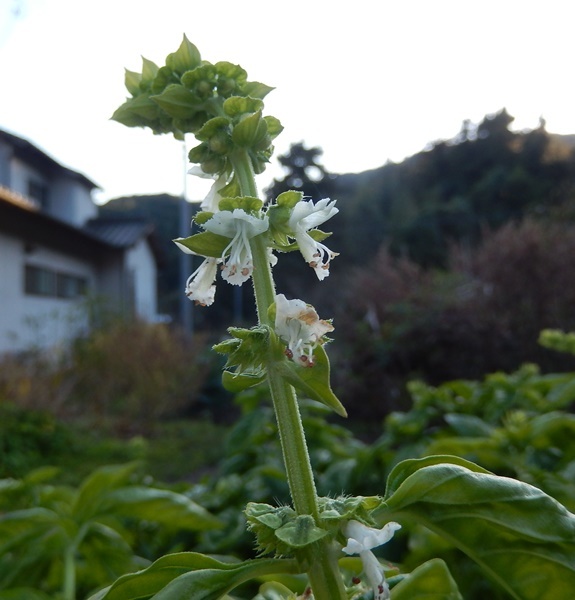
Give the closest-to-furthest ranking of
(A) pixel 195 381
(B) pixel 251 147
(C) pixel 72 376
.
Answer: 1. (B) pixel 251 147
2. (C) pixel 72 376
3. (A) pixel 195 381

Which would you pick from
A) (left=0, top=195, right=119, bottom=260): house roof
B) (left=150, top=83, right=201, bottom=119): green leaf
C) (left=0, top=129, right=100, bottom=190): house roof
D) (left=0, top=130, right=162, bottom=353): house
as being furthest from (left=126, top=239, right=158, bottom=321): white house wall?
(left=150, top=83, right=201, bottom=119): green leaf

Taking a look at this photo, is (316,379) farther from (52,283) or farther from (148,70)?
(52,283)

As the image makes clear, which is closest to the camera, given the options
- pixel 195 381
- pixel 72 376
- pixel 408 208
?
pixel 72 376

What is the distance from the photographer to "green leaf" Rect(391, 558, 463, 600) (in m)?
0.58

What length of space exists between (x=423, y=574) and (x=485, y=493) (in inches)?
5.5

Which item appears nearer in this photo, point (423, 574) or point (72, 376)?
point (423, 574)

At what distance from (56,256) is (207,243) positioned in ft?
40.9

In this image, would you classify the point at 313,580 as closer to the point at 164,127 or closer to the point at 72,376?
the point at 164,127

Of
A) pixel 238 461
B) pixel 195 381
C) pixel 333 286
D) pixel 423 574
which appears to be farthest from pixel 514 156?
pixel 423 574

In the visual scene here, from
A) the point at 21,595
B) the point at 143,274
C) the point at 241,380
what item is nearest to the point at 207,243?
the point at 241,380

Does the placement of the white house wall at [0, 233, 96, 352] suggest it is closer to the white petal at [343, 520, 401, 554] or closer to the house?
the house

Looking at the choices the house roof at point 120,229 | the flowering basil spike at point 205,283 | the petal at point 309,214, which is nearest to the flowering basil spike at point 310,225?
the petal at point 309,214

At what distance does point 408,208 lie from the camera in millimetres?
16047

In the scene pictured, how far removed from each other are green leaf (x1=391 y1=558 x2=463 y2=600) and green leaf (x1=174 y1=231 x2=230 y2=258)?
0.36 metres
